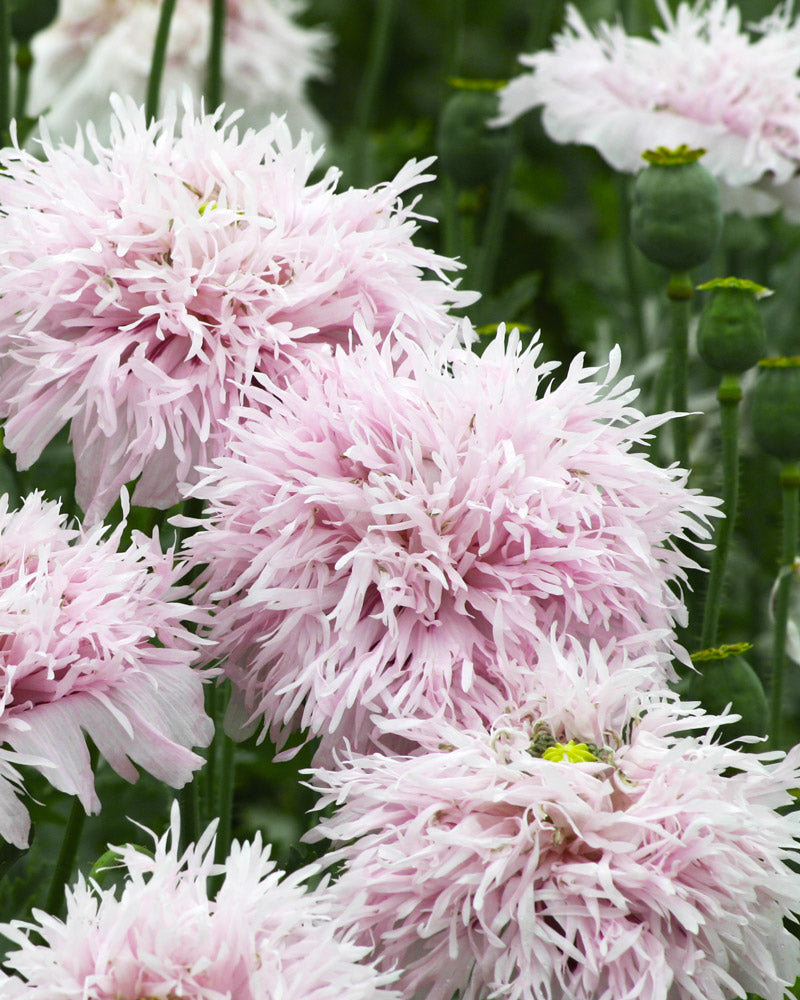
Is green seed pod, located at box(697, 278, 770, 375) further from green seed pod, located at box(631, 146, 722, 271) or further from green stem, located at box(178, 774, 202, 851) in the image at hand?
green stem, located at box(178, 774, 202, 851)

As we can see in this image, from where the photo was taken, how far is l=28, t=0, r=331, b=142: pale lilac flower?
116cm

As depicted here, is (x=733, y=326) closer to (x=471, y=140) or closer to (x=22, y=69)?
(x=471, y=140)

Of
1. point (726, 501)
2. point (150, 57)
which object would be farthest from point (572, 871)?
point (150, 57)

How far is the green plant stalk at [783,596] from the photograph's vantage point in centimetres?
64

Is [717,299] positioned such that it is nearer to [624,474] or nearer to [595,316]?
[624,474]

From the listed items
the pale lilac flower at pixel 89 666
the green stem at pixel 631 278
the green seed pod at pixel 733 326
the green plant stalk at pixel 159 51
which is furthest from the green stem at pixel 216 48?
the pale lilac flower at pixel 89 666

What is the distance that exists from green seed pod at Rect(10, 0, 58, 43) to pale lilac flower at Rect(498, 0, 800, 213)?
25 cm

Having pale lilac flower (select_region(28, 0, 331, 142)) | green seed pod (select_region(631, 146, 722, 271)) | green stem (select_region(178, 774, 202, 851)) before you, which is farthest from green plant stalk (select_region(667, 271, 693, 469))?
pale lilac flower (select_region(28, 0, 331, 142))

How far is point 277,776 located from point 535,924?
532 mm

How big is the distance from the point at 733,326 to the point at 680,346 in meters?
0.04

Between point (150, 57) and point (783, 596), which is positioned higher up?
point (150, 57)

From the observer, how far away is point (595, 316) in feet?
4.07

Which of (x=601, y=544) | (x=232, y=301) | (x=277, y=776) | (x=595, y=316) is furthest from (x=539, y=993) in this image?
(x=595, y=316)

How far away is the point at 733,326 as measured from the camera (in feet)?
1.95
